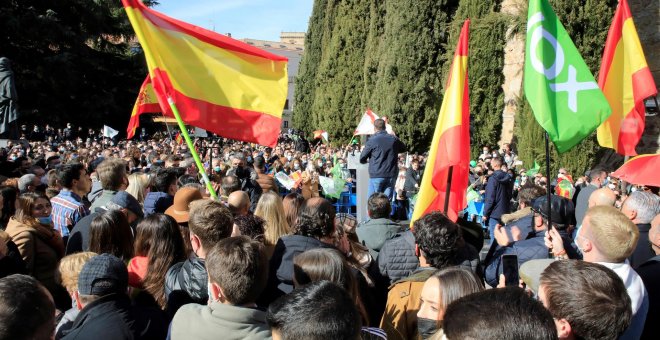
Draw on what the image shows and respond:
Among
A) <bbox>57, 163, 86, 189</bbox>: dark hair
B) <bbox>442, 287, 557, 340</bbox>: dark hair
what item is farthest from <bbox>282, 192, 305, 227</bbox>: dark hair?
<bbox>442, 287, 557, 340</bbox>: dark hair

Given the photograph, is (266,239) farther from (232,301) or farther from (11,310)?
(11,310)

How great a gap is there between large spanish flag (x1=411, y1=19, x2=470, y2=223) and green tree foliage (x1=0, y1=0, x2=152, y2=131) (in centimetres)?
2515

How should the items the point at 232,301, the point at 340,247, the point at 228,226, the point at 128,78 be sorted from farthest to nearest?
the point at 128,78, the point at 340,247, the point at 228,226, the point at 232,301

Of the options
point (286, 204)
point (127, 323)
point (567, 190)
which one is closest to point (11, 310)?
point (127, 323)

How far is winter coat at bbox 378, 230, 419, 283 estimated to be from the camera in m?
3.85

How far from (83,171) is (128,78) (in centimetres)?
2852

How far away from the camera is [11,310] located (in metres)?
2.12

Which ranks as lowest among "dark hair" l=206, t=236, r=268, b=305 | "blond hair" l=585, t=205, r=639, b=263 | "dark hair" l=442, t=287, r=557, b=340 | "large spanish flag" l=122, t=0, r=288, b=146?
"dark hair" l=206, t=236, r=268, b=305

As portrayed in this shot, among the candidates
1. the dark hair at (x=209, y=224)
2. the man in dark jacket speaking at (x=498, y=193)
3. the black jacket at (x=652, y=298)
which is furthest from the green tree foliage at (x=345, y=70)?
the black jacket at (x=652, y=298)

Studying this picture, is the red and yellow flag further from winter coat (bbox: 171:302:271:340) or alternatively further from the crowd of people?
winter coat (bbox: 171:302:271:340)

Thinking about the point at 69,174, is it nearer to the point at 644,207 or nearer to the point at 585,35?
the point at 644,207

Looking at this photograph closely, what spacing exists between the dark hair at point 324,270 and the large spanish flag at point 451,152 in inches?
76.6

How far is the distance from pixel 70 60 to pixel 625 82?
26.5 meters

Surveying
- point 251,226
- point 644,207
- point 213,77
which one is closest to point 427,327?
point 251,226
